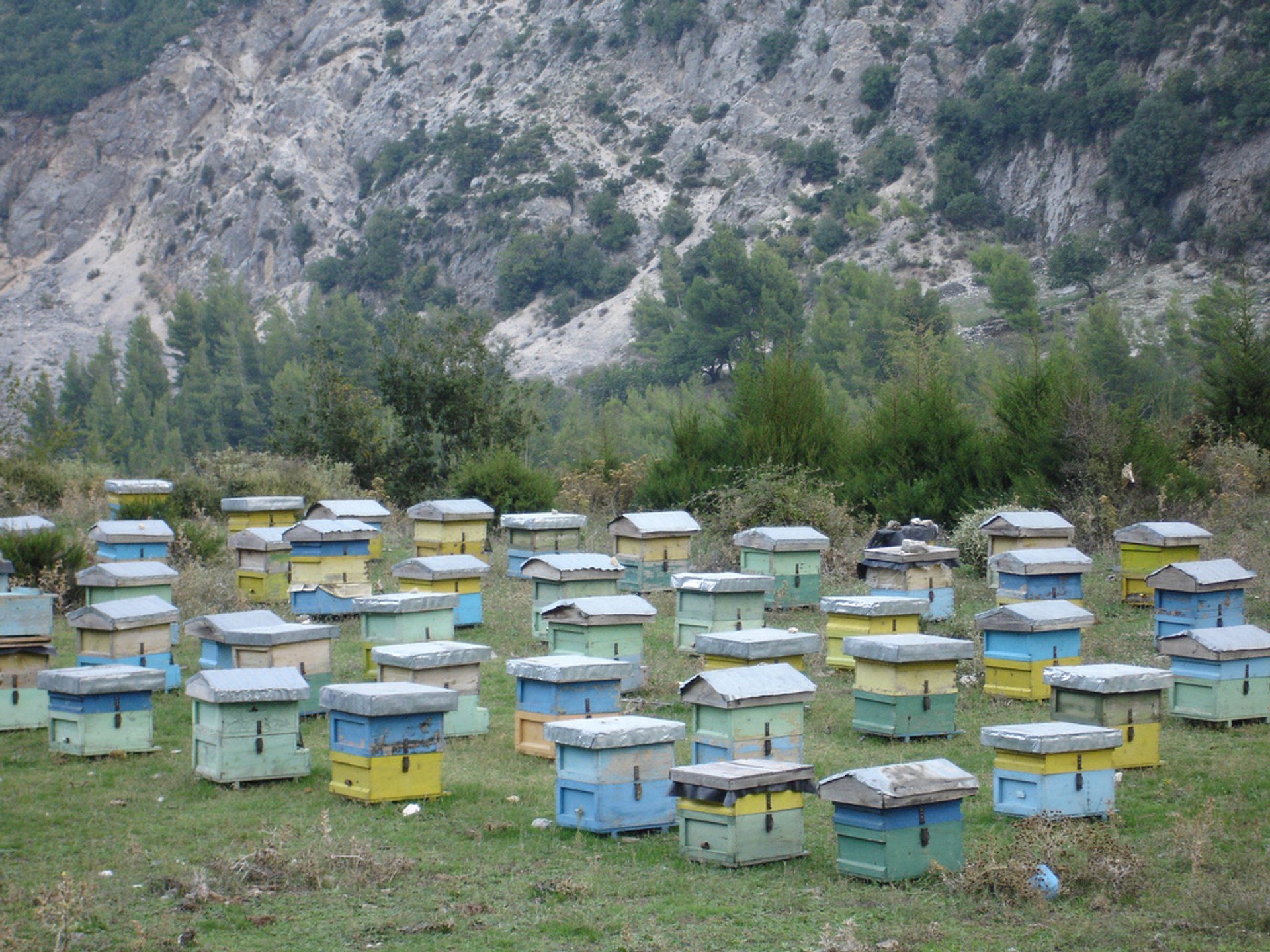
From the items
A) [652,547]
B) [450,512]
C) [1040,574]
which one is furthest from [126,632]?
[1040,574]

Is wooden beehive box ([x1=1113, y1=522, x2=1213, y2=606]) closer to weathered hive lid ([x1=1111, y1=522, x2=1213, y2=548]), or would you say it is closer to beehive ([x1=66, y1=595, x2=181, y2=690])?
weathered hive lid ([x1=1111, y1=522, x2=1213, y2=548])

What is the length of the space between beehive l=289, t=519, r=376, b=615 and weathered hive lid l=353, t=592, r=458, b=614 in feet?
9.01

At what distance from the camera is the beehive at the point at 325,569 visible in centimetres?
1396

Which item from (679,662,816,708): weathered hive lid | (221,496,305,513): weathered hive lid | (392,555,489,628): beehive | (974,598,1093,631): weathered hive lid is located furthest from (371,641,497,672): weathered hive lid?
(221,496,305,513): weathered hive lid

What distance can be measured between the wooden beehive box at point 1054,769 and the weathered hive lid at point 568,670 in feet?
8.42

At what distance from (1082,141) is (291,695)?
2504 inches

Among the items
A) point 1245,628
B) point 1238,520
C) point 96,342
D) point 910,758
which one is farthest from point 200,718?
point 96,342

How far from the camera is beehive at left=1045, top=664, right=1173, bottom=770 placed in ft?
26.6

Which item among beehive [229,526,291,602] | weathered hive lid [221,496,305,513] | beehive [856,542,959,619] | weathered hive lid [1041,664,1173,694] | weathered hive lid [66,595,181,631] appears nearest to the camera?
weathered hive lid [1041,664,1173,694]

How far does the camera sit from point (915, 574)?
12.7 m

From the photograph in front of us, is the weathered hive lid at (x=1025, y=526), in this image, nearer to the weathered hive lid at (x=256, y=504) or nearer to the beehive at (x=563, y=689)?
the beehive at (x=563, y=689)

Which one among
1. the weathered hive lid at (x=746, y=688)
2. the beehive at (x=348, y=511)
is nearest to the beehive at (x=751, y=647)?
the weathered hive lid at (x=746, y=688)

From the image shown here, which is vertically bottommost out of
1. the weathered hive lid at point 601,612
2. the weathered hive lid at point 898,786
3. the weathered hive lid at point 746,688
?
the weathered hive lid at point 898,786

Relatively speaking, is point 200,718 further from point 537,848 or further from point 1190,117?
point 1190,117
